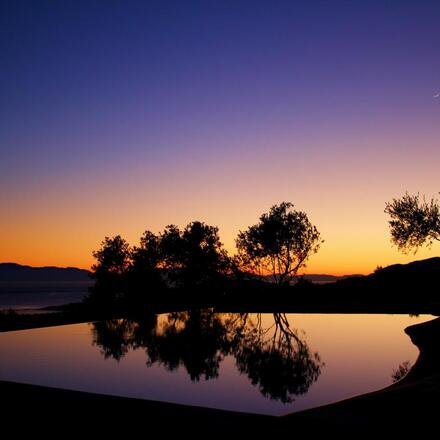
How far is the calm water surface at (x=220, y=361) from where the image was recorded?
14.7 metres

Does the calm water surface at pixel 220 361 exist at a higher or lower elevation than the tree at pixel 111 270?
lower

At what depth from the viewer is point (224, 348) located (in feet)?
79.3

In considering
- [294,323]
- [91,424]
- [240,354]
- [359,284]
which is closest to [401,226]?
[294,323]

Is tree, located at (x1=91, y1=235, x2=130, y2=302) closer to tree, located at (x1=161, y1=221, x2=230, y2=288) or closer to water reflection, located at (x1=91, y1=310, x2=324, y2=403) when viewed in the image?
tree, located at (x1=161, y1=221, x2=230, y2=288)

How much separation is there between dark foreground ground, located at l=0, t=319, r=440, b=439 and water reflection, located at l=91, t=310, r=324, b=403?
Result: 4475 mm

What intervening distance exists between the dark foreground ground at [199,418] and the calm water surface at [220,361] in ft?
11.7

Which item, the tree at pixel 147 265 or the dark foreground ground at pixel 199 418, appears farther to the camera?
the tree at pixel 147 265

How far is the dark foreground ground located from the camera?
8188mm

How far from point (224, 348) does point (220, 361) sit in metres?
3.90

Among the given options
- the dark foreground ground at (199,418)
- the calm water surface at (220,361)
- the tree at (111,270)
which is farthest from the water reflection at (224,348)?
the tree at (111,270)

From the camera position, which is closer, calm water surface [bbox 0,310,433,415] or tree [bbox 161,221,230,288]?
calm water surface [bbox 0,310,433,415]

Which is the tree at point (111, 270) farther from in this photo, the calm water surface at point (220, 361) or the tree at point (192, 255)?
the calm water surface at point (220, 361)

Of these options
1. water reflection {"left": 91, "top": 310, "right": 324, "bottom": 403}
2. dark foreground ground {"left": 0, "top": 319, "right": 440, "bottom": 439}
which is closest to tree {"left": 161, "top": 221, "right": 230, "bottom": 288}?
water reflection {"left": 91, "top": 310, "right": 324, "bottom": 403}

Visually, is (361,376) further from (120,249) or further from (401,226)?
(120,249)
